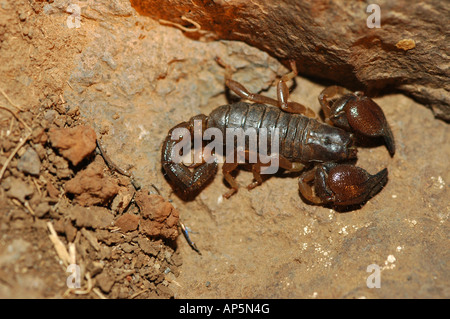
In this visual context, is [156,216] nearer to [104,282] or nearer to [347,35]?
[104,282]

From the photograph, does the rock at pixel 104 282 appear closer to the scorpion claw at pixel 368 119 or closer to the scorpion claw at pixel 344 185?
the scorpion claw at pixel 344 185

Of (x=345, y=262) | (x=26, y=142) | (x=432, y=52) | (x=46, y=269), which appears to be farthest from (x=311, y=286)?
(x=26, y=142)

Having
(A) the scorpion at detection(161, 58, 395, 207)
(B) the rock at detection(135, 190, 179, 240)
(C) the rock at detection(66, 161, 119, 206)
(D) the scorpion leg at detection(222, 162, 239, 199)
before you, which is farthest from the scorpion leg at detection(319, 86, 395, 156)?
(C) the rock at detection(66, 161, 119, 206)

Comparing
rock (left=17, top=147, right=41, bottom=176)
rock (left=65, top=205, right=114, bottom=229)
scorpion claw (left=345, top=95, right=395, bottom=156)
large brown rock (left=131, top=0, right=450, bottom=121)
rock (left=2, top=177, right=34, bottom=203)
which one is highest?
large brown rock (left=131, top=0, right=450, bottom=121)

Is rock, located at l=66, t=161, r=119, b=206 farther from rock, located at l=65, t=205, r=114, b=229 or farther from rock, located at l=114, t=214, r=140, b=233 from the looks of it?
rock, located at l=114, t=214, r=140, b=233

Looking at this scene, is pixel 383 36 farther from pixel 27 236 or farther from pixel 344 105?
pixel 27 236

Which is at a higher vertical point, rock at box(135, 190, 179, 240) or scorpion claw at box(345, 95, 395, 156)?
scorpion claw at box(345, 95, 395, 156)

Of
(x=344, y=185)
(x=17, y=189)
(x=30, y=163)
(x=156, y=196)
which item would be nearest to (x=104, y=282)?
(x=156, y=196)
